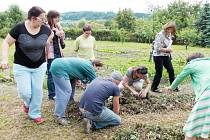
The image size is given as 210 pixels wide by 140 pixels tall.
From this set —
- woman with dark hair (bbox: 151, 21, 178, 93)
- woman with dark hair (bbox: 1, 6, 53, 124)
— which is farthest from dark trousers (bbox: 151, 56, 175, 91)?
woman with dark hair (bbox: 1, 6, 53, 124)

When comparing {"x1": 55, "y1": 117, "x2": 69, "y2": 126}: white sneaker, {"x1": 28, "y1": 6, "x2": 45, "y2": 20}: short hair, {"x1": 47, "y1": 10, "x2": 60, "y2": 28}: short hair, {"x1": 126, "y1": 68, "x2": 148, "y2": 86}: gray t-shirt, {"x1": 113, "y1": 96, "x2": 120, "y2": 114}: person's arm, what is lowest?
{"x1": 55, "y1": 117, "x2": 69, "y2": 126}: white sneaker

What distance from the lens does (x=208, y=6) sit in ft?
102

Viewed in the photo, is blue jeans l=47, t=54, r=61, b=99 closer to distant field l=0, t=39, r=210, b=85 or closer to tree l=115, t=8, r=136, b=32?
distant field l=0, t=39, r=210, b=85

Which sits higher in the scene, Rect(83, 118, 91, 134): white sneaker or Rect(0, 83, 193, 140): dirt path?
Rect(83, 118, 91, 134): white sneaker

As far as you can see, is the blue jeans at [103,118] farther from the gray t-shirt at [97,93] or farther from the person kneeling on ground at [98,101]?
the gray t-shirt at [97,93]

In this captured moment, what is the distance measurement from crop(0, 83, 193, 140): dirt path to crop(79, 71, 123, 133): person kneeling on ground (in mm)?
149

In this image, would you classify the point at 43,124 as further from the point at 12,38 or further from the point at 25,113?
the point at 12,38

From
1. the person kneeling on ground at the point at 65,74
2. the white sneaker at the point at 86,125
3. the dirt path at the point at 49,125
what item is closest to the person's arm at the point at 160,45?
the dirt path at the point at 49,125

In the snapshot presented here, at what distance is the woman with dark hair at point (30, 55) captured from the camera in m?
5.54

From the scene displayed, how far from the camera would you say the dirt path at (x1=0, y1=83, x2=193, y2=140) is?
5.53 metres

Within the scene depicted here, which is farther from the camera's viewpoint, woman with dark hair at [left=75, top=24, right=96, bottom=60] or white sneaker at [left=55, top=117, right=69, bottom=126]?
woman with dark hair at [left=75, top=24, right=96, bottom=60]

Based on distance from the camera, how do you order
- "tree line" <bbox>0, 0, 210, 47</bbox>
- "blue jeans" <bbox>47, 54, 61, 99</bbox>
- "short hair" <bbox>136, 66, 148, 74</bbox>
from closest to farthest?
"short hair" <bbox>136, 66, 148, 74</bbox> < "blue jeans" <bbox>47, 54, 61, 99</bbox> < "tree line" <bbox>0, 0, 210, 47</bbox>

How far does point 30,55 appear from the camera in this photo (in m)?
5.71

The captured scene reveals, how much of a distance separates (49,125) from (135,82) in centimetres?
187
